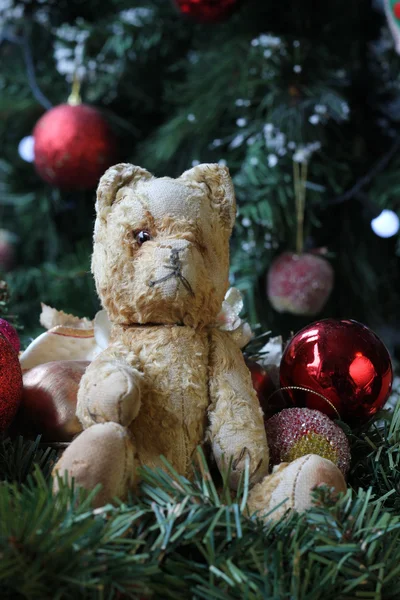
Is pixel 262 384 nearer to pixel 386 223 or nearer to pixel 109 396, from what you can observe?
pixel 109 396

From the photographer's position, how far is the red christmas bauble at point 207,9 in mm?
1062

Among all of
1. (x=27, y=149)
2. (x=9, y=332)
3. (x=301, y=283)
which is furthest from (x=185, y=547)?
(x=27, y=149)

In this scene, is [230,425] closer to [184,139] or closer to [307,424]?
[307,424]

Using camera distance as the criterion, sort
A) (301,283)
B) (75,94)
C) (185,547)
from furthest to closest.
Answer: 1. (75,94)
2. (301,283)
3. (185,547)

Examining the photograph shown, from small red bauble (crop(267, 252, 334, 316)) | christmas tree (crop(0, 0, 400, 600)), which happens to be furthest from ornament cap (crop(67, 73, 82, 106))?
small red bauble (crop(267, 252, 334, 316))

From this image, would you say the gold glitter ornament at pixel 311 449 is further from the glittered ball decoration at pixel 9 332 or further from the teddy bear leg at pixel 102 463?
the glittered ball decoration at pixel 9 332

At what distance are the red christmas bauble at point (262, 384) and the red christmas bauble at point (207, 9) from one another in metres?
0.68

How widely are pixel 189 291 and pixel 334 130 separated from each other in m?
0.75

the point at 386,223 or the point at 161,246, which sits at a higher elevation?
the point at 161,246

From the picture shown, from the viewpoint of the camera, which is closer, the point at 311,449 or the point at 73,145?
the point at 311,449

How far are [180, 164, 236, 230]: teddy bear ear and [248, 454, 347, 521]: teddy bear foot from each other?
0.21 metres

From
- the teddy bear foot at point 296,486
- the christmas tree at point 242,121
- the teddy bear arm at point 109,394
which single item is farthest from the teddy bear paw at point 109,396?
the christmas tree at point 242,121

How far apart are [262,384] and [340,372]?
0.08 m

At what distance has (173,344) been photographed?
0.50m
